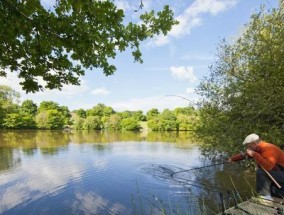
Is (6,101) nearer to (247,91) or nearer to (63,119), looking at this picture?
(63,119)

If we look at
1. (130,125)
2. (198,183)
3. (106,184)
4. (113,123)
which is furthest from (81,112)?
(198,183)

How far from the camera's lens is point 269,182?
6688mm

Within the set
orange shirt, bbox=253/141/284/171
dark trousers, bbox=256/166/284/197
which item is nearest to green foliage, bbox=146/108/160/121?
dark trousers, bbox=256/166/284/197

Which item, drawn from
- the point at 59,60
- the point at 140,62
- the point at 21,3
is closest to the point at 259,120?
the point at 140,62

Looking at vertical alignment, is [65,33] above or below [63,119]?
below

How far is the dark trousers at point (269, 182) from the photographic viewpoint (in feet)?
21.4

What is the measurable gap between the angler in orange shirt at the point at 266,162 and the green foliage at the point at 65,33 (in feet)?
10.7

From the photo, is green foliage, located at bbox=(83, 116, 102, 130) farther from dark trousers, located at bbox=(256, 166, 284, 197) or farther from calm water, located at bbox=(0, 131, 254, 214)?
dark trousers, located at bbox=(256, 166, 284, 197)

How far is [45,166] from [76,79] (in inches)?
653

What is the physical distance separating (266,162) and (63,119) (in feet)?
294

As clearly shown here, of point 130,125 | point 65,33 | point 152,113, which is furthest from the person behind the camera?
point 152,113

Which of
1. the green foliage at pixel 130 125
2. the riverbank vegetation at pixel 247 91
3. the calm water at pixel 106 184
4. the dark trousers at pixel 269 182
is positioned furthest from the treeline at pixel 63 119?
the dark trousers at pixel 269 182

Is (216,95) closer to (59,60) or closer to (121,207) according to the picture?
(121,207)

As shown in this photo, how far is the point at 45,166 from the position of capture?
70.0ft
